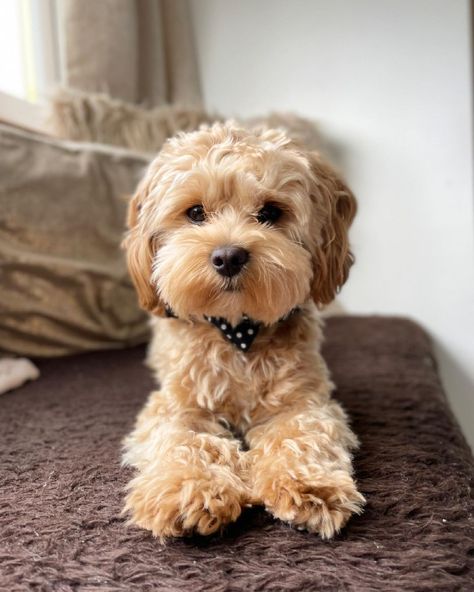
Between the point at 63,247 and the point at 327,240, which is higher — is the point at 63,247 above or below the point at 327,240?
below

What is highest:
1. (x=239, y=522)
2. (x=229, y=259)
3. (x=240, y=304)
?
(x=229, y=259)

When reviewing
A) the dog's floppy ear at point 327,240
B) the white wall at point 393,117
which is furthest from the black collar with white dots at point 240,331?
the white wall at point 393,117

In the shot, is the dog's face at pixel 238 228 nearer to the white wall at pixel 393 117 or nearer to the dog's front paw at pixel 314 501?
the dog's front paw at pixel 314 501

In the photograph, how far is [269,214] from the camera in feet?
4.03

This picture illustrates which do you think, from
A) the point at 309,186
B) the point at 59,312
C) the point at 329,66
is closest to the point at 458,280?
the point at 329,66

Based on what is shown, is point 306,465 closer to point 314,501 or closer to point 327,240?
point 314,501

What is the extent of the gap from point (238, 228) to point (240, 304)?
0.53ft

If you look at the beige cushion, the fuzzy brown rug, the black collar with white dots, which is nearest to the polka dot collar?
the black collar with white dots

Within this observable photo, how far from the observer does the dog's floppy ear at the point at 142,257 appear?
4.20 ft

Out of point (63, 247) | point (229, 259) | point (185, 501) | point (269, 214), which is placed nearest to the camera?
point (185, 501)

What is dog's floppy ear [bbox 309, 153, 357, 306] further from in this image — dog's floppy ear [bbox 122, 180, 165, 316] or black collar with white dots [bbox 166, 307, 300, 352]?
dog's floppy ear [bbox 122, 180, 165, 316]

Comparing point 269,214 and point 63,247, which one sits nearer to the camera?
point 269,214

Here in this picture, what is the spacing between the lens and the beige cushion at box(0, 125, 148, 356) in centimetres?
185

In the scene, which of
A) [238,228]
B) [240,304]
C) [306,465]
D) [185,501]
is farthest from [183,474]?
[238,228]
